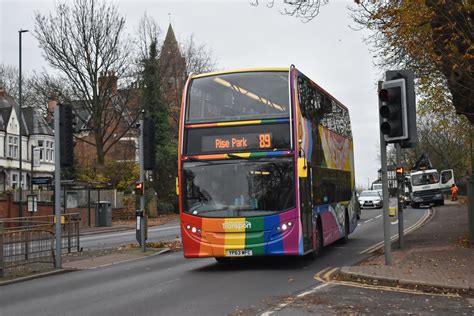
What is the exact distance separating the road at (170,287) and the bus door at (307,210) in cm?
63

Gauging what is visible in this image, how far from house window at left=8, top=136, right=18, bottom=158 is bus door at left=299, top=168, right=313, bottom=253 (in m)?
51.1

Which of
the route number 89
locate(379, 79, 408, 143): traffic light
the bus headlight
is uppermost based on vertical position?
locate(379, 79, 408, 143): traffic light

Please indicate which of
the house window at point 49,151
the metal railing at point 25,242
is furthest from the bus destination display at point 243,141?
the house window at point 49,151

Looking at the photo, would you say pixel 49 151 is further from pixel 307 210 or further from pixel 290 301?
pixel 290 301

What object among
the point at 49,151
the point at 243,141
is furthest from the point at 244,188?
the point at 49,151

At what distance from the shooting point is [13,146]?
196 feet

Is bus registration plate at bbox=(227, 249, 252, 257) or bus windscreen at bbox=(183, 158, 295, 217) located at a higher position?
bus windscreen at bbox=(183, 158, 295, 217)

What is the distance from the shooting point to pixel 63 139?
1395 cm

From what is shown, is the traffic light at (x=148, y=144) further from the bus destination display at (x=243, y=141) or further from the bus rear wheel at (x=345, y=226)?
the bus rear wheel at (x=345, y=226)

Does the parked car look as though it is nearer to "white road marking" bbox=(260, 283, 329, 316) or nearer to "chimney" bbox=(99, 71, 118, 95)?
"chimney" bbox=(99, 71, 118, 95)

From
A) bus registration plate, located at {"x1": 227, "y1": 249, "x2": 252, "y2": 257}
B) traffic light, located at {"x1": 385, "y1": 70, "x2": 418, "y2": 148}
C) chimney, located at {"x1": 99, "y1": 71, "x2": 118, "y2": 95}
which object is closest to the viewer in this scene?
traffic light, located at {"x1": 385, "y1": 70, "x2": 418, "y2": 148}

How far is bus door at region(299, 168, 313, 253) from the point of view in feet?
42.3

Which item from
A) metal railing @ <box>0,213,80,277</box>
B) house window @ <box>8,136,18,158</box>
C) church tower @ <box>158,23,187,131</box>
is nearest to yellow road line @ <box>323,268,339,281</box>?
metal railing @ <box>0,213,80,277</box>

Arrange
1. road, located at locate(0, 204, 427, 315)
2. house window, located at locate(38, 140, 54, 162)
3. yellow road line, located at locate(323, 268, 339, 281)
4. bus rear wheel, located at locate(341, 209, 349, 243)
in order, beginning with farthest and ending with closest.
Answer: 1. house window, located at locate(38, 140, 54, 162)
2. bus rear wheel, located at locate(341, 209, 349, 243)
3. yellow road line, located at locate(323, 268, 339, 281)
4. road, located at locate(0, 204, 427, 315)
